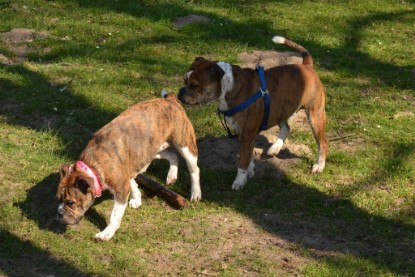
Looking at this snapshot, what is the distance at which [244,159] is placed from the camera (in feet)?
26.0

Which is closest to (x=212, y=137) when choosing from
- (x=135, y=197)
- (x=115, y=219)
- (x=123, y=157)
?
(x=135, y=197)

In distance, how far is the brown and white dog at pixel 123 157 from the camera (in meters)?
6.34

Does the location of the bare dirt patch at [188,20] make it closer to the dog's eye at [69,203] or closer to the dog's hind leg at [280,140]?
the dog's hind leg at [280,140]

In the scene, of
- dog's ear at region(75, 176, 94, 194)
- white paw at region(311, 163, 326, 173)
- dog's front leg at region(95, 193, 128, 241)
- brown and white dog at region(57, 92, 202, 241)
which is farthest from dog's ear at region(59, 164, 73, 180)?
white paw at region(311, 163, 326, 173)

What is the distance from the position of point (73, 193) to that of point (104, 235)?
560 millimetres

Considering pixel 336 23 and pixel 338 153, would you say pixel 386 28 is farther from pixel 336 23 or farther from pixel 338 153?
pixel 338 153

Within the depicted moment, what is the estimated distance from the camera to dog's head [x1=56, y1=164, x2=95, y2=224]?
627 cm

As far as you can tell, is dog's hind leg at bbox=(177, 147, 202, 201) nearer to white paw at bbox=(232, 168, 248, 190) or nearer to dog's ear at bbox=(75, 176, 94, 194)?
white paw at bbox=(232, 168, 248, 190)

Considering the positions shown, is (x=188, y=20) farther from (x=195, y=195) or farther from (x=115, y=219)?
(x=115, y=219)

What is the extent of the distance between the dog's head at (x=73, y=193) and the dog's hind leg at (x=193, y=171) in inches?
54.2

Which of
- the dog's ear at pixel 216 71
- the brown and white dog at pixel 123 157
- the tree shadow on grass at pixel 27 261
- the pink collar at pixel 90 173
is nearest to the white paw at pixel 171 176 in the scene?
the brown and white dog at pixel 123 157

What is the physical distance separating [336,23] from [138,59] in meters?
4.35

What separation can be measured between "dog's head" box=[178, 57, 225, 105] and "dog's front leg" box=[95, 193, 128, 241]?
1.64 metres

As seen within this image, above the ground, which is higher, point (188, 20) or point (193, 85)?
point (193, 85)
